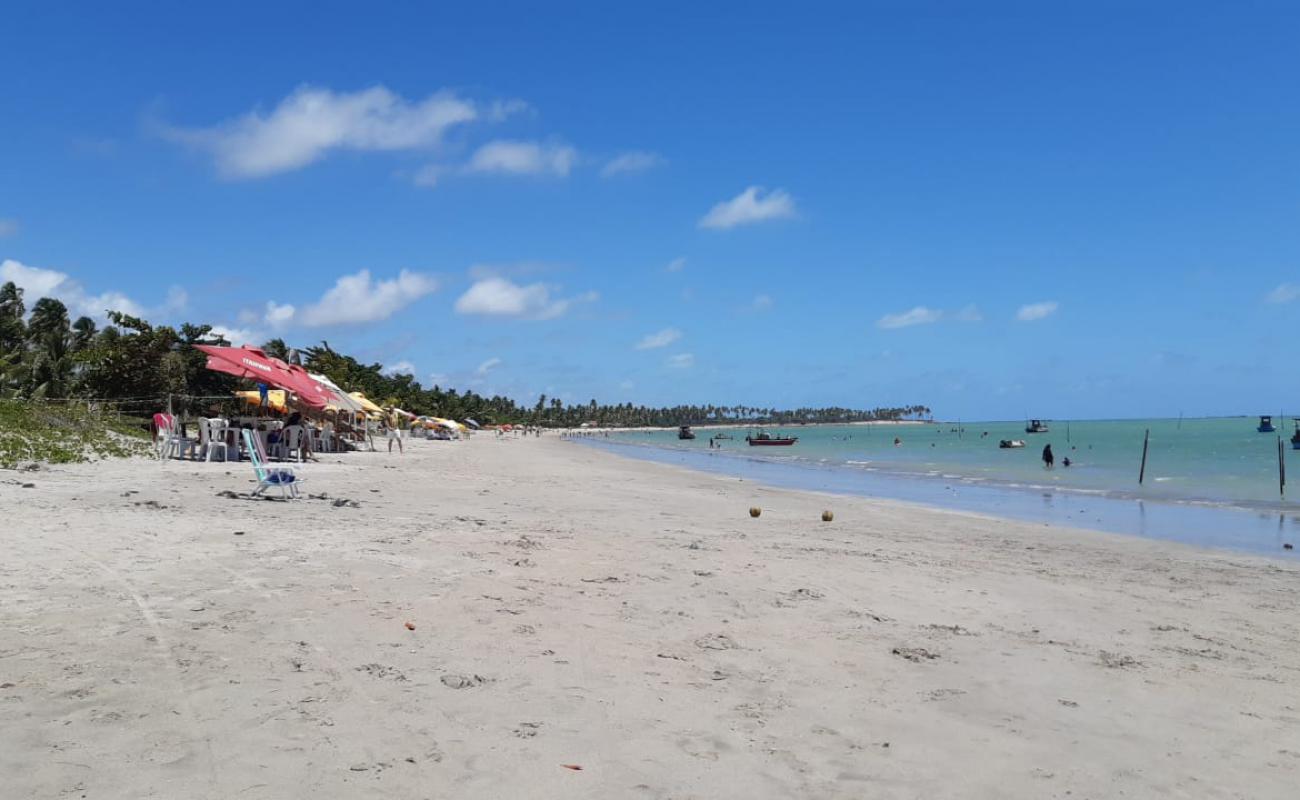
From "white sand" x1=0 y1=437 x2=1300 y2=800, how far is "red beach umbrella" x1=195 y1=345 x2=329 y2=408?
29.6 ft

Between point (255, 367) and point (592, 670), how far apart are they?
1642 cm

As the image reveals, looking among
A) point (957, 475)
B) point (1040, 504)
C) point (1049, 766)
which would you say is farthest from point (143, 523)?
point (957, 475)

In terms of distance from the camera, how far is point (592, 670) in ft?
16.4

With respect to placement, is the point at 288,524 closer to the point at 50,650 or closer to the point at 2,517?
the point at 2,517


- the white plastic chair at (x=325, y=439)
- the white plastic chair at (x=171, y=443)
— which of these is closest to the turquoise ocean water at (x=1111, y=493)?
the white plastic chair at (x=325, y=439)

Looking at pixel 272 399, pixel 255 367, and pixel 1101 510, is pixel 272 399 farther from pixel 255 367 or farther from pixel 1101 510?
pixel 1101 510

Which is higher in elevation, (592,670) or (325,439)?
(325,439)

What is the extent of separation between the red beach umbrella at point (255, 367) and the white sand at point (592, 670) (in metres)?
9.02

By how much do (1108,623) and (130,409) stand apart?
27.7 metres

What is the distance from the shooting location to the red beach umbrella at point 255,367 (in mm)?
18547

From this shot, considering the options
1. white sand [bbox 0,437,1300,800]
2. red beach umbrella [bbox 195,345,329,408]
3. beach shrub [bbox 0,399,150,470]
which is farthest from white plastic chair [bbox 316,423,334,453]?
white sand [bbox 0,437,1300,800]

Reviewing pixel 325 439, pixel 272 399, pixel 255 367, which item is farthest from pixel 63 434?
pixel 325 439

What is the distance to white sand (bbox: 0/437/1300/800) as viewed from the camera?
370cm

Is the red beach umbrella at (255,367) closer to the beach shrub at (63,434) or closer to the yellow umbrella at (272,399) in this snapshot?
the beach shrub at (63,434)
